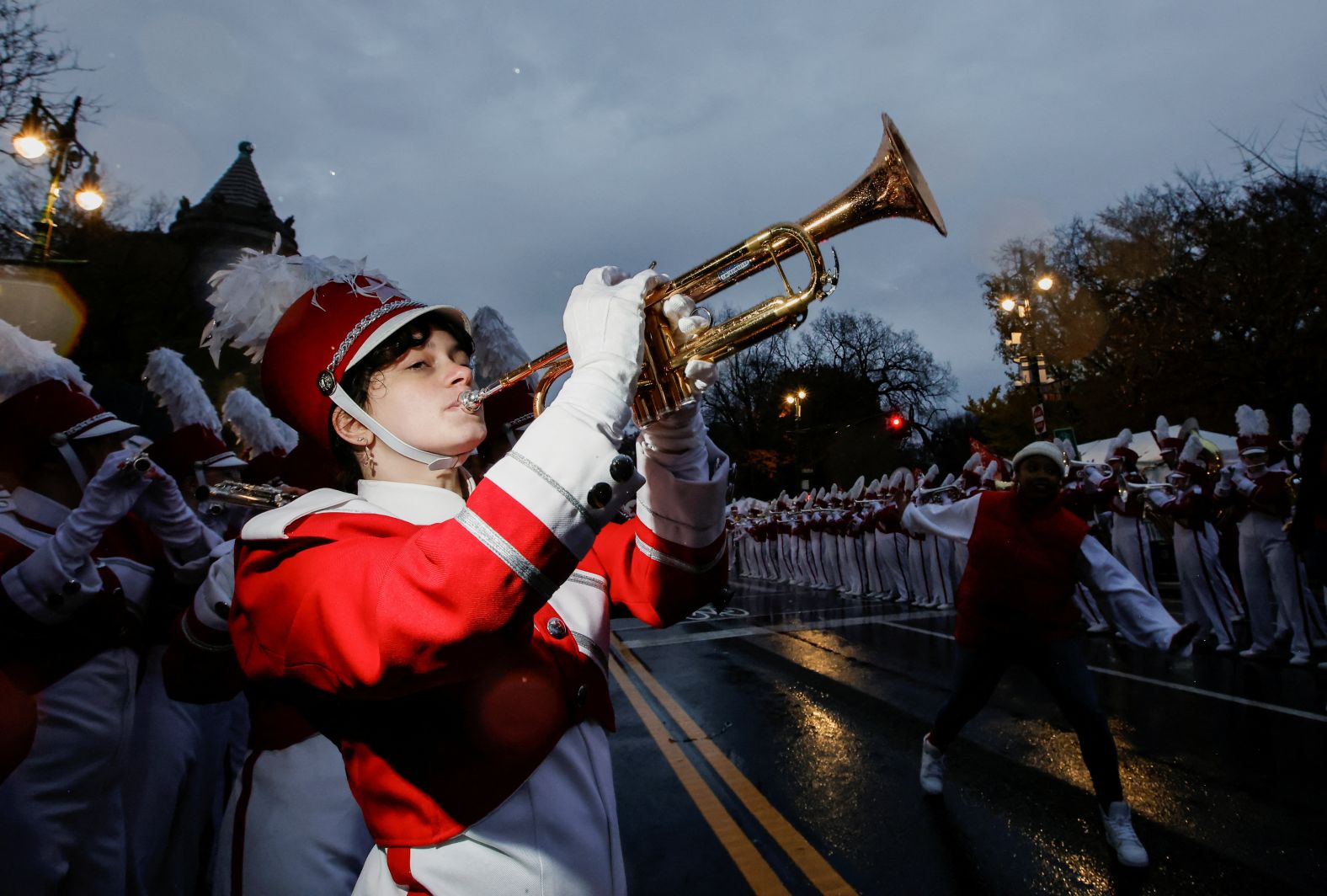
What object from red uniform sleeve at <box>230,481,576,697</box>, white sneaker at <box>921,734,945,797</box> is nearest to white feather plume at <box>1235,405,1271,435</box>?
white sneaker at <box>921,734,945,797</box>

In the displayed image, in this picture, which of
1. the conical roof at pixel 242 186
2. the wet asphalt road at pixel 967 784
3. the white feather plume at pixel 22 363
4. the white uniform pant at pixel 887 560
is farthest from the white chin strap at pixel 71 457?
the conical roof at pixel 242 186

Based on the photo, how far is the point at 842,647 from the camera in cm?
1002

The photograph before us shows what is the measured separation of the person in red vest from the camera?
3.95 m

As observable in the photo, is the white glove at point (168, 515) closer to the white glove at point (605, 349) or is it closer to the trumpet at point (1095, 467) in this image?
the white glove at point (605, 349)

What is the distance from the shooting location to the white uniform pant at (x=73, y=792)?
104 inches

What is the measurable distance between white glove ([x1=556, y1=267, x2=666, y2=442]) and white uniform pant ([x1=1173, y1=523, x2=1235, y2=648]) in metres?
10.3

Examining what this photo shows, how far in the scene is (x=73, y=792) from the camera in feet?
9.39

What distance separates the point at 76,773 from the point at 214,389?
2354 centimetres

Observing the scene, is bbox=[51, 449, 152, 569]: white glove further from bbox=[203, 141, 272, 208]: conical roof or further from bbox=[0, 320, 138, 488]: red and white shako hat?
bbox=[203, 141, 272, 208]: conical roof

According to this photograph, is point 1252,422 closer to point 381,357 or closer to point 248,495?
point 381,357

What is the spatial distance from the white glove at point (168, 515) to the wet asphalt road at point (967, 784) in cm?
302

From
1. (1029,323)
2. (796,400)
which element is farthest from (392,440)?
(796,400)

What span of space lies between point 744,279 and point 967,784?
423 cm

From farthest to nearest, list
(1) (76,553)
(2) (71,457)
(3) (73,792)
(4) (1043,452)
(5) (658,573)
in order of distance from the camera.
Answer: (4) (1043,452), (2) (71,457), (1) (76,553), (3) (73,792), (5) (658,573)
